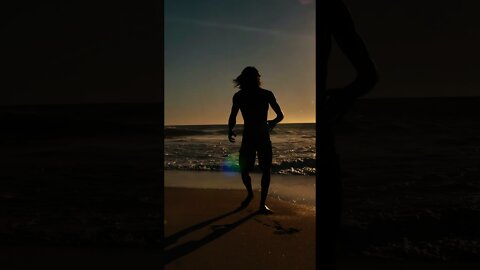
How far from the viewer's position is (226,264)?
180 cm

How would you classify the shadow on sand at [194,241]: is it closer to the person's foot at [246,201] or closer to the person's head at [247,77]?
the person's foot at [246,201]

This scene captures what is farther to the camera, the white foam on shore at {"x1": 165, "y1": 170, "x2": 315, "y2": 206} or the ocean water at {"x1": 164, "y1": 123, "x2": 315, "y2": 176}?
the ocean water at {"x1": 164, "y1": 123, "x2": 315, "y2": 176}

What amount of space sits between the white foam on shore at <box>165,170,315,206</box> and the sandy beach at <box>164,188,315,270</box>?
337mm

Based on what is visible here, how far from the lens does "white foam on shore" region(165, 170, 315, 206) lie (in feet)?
11.3

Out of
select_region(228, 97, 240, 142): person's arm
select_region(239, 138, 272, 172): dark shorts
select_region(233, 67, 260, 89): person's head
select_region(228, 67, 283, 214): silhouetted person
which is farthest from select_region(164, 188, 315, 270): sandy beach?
select_region(233, 67, 260, 89): person's head
